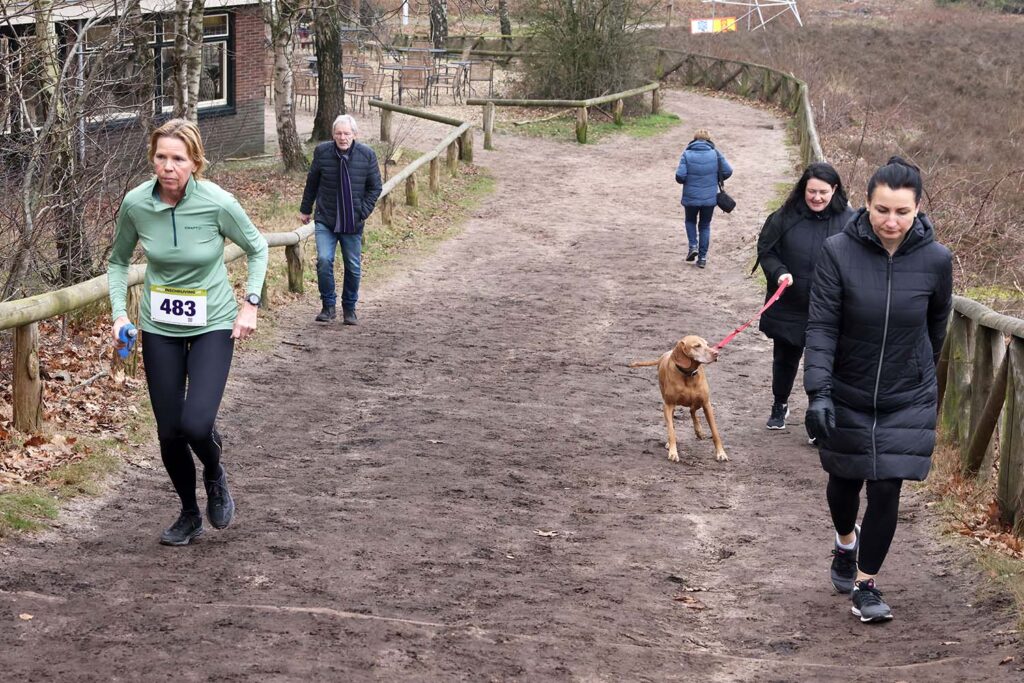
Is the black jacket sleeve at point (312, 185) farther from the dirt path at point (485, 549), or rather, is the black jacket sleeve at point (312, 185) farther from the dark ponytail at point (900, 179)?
the dark ponytail at point (900, 179)

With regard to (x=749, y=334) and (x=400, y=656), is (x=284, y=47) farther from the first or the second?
(x=400, y=656)

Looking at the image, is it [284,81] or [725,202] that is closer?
[725,202]

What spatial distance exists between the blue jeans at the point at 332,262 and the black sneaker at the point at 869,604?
23.3ft

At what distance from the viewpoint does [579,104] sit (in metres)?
27.2

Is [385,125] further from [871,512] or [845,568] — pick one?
[871,512]

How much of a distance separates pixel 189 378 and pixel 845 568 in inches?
118

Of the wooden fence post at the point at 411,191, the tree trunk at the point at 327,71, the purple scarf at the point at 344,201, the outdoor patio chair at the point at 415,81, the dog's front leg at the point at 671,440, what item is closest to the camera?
the dog's front leg at the point at 671,440

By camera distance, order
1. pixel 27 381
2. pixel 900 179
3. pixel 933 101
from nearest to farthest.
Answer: pixel 900 179, pixel 27 381, pixel 933 101

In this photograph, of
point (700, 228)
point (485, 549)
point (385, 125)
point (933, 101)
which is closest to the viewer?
point (485, 549)

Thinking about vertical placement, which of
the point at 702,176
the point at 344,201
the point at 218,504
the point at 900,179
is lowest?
the point at 218,504

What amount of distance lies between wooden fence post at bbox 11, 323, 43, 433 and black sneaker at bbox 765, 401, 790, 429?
15.9 feet

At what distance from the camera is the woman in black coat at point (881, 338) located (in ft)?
16.2

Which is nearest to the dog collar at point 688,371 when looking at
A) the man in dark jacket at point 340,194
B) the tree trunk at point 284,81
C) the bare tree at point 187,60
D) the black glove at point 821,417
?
the black glove at point 821,417

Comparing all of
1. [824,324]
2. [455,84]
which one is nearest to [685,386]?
[824,324]
